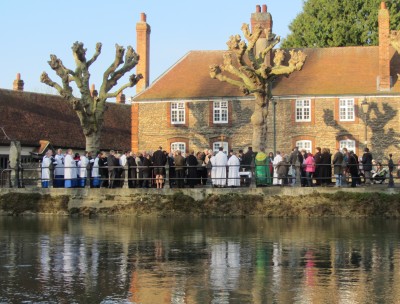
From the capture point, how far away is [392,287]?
1289cm

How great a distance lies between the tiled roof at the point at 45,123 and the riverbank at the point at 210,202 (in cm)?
2440

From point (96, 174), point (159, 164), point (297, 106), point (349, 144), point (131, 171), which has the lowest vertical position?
point (96, 174)

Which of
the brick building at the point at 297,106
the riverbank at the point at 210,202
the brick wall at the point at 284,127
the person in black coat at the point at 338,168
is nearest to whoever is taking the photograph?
the riverbank at the point at 210,202

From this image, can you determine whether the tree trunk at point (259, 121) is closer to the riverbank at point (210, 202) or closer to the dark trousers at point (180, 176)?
the dark trousers at point (180, 176)

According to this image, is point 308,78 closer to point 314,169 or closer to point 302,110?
point 302,110

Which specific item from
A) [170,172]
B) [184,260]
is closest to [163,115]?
[170,172]

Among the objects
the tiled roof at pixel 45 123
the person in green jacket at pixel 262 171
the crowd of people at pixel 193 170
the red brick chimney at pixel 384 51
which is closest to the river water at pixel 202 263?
the crowd of people at pixel 193 170

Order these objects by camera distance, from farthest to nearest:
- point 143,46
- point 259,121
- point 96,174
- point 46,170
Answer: point 143,46
point 259,121
point 46,170
point 96,174

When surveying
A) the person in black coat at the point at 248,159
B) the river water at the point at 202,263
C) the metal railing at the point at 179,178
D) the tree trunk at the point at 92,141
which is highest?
the tree trunk at the point at 92,141

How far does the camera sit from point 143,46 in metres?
54.4

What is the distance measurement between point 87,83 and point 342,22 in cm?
2789

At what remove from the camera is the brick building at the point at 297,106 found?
4888 cm

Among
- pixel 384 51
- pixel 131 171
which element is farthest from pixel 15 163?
pixel 384 51

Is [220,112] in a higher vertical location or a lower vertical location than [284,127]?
higher
